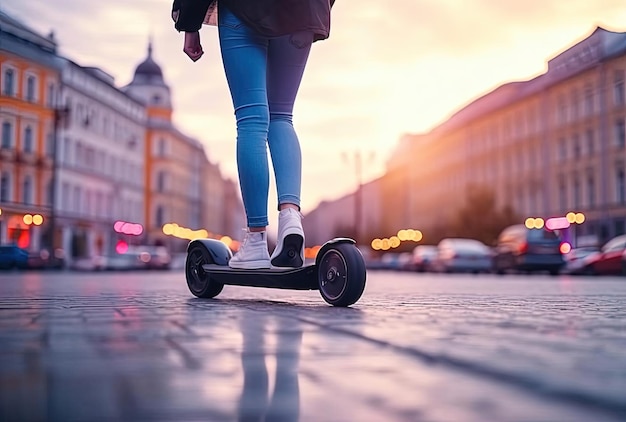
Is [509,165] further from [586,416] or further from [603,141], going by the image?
[586,416]

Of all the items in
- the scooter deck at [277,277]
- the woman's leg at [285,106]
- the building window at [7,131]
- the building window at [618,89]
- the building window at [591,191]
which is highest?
the building window at [618,89]

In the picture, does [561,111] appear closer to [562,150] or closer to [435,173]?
[562,150]

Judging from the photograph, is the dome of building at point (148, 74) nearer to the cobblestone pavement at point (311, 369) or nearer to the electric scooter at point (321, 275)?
the electric scooter at point (321, 275)

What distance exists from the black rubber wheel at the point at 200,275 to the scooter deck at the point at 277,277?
1.06ft

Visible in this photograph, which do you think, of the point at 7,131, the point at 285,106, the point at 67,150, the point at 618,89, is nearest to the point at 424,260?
the point at 618,89

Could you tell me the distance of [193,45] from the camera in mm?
4484

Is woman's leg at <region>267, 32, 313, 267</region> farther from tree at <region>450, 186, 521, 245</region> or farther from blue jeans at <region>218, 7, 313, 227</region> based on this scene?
tree at <region>450, 186, 521, 245</region>

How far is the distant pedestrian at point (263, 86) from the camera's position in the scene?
13.1 ft

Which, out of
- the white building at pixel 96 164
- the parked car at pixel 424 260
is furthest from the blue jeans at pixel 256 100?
the white building at pixel 96 164

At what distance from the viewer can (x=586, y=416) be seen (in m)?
1.18

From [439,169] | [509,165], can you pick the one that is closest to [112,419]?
[509,165]

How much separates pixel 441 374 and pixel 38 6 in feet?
17.5

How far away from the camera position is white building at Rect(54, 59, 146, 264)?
195 ft

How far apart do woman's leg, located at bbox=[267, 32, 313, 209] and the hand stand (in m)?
0.43
